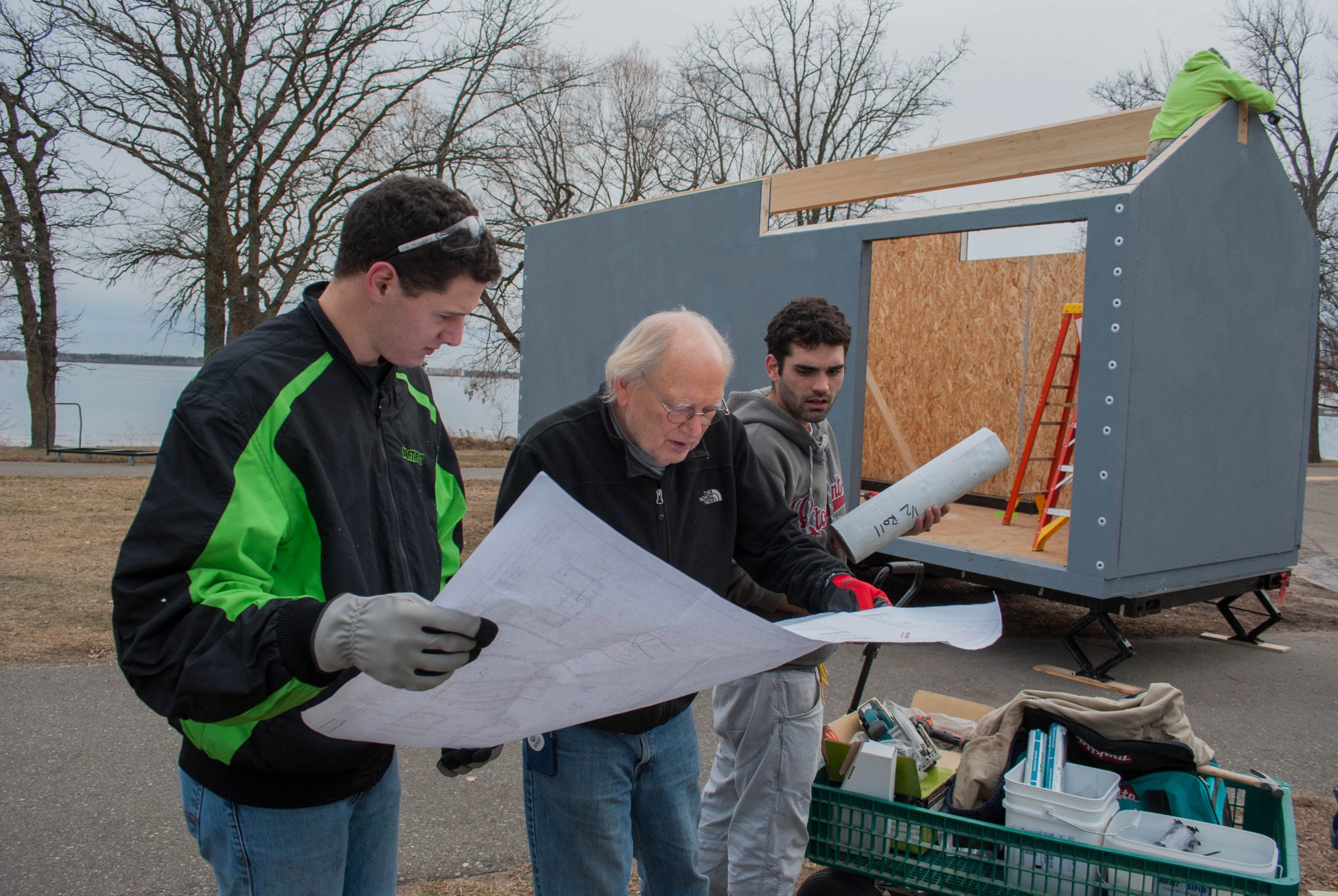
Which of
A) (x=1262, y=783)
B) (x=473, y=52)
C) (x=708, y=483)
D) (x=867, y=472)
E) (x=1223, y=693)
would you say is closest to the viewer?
(x=708, y=483)

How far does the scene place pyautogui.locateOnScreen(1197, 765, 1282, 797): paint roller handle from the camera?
2.52 metres

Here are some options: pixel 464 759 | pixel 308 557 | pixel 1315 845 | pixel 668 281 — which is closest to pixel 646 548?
pixel 464 759

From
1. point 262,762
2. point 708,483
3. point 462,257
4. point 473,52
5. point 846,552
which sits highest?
point 473,52

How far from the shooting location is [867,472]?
10727 mm

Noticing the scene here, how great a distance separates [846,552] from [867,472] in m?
7.93

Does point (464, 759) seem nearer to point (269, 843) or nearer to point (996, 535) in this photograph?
point (269, 843)

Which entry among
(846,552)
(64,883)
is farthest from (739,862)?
(64,883)

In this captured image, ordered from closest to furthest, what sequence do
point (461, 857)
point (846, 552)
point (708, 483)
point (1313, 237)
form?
point (708, 483) → point (846, 552) → point (461, 857) → point (1313, 237)

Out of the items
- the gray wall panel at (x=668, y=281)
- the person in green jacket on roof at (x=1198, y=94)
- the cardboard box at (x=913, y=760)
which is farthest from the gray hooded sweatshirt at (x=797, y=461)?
the person in green jacket on roof at (x=1198, y=94)

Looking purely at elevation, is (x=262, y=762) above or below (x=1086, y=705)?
above

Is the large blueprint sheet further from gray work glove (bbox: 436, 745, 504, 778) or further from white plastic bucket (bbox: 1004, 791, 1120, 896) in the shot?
white plastic bucket (bbox: 1004, 791, 1120, 896)

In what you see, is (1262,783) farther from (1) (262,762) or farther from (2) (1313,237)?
(2) (1313,237)

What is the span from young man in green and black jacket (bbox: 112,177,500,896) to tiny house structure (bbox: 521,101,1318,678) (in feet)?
11.3

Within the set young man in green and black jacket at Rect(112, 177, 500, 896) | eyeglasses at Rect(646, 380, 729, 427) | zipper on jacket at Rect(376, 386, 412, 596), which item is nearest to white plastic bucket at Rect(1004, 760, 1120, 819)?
eyeglasses at Rect(646, 380, 729, 427)
